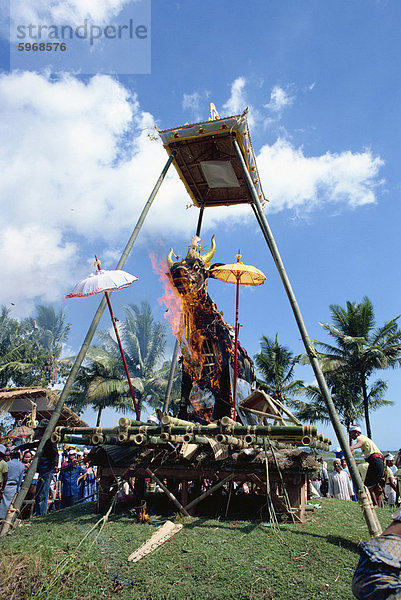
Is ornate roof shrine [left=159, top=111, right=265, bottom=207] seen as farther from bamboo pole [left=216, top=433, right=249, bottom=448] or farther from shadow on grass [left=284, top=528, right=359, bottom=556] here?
shadow on grass [left=284, top=528, right=359, bottom=556]

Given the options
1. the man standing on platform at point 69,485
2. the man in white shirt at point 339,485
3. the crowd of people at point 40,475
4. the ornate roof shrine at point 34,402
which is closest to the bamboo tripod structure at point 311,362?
the crowd of people at point 40,475

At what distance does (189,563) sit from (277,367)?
23.5m

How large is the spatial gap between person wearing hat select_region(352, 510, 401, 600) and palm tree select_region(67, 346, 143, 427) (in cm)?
2568

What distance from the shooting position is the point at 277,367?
27.5 meters

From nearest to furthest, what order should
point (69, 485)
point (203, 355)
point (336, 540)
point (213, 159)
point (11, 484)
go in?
point (336, 540) → point (11, 484) → point (203, 355) → point (69, 485) → point (213, 159)

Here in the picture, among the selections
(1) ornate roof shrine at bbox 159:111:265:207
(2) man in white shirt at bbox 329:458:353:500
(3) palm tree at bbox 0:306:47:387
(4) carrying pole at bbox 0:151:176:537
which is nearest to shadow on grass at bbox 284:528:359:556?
(4) carrying pole at bbox 0:151:176:537

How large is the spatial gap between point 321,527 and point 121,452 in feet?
12.1

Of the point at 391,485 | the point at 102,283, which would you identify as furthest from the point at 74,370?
the point at 391,485

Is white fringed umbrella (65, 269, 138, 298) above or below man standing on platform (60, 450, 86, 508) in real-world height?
above

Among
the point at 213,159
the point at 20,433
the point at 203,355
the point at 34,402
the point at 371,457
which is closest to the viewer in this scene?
the point at 371,457

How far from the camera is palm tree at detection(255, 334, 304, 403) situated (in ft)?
90.3

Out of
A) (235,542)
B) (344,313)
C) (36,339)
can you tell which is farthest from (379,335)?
(36,339)

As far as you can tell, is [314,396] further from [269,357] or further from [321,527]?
[321,527]

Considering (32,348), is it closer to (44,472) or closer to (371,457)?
(44,472)
